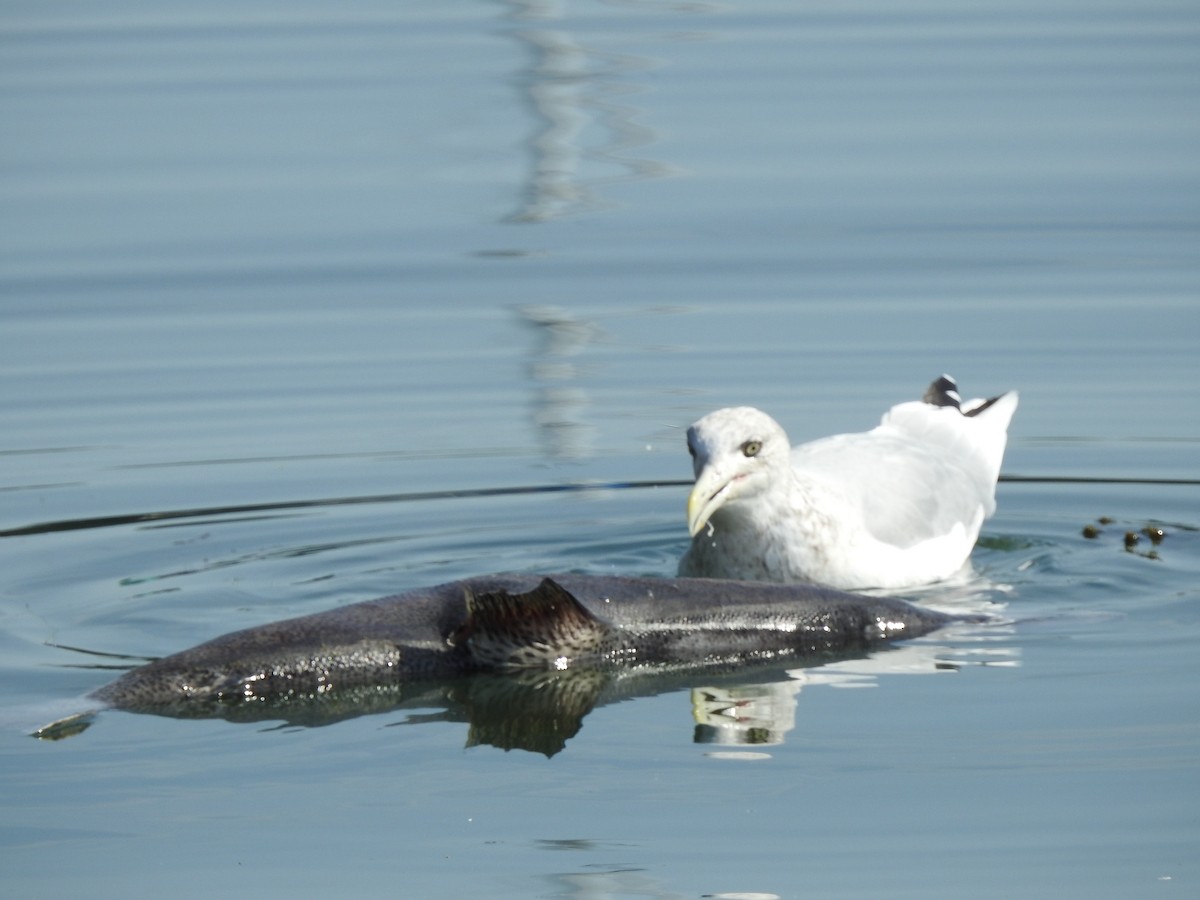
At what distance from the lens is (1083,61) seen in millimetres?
22625

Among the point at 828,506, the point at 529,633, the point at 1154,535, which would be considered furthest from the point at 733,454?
the point at 1154,535

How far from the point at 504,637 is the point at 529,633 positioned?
0.10 meters

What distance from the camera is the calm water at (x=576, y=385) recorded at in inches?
295

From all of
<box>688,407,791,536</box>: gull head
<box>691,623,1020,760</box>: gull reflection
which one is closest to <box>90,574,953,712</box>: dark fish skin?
<box>691,623,1020,760</box>: gull reflection

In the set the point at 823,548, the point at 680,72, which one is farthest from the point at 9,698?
the point at 680,72

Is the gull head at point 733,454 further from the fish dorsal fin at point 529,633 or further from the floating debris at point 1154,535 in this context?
the floating debris at point 1154,535

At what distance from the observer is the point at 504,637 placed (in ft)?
29.8

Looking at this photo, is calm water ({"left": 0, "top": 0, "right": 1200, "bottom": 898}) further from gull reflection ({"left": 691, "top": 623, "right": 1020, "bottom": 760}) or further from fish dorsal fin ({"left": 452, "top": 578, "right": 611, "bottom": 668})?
fish dorsal fin ({"left": 452, "top": 578, "right": 611, "bottom": 668})

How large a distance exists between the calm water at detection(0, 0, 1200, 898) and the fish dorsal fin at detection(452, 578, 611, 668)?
44 cm

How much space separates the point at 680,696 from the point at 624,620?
49cm

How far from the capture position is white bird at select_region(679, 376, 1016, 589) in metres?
10.4

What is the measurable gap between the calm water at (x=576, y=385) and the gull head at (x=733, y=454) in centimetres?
89

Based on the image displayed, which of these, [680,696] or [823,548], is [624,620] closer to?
[680,696]

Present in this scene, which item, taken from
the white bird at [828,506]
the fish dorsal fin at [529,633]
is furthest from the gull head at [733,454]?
the fish dorsal fin at [529,633]
